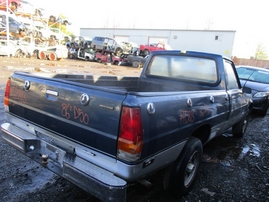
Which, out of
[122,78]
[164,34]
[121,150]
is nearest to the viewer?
[121,150]

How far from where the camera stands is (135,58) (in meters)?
22.4

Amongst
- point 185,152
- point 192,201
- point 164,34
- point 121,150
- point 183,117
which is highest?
point 164,34

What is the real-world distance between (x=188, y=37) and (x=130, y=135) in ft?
133

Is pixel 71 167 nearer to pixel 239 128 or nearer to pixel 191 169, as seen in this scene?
pixel 191 169

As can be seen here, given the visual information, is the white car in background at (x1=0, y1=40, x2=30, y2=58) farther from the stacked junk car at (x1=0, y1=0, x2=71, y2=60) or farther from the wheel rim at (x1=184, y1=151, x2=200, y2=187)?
the wheel rim at (x1=184, y1=151, x2=200, y2=187)

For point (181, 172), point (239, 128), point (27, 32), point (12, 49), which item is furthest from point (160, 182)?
point (27, 32)

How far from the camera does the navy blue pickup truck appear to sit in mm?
1828

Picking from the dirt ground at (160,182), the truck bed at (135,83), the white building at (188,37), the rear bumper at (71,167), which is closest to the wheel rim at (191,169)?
the dirt ground at (160,182)

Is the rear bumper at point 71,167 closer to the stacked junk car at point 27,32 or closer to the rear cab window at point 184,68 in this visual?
the rear cab window at point 184,68

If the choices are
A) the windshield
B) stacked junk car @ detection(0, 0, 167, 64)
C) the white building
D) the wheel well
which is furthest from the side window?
the white building

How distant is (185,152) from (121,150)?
1012 mm

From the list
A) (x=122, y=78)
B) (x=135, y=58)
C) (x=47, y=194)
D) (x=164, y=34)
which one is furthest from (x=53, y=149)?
(x=164, y=34)

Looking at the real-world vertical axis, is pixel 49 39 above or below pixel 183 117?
above

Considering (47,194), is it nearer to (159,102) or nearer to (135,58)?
(159,102)
